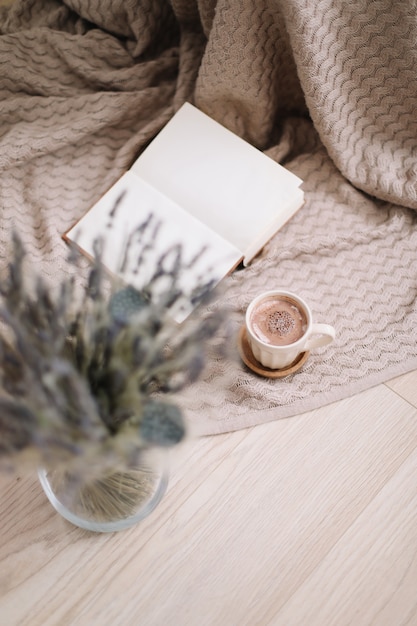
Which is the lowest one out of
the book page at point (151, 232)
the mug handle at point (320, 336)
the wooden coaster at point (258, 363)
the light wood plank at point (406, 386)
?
the light wood plank at point (406, 386)

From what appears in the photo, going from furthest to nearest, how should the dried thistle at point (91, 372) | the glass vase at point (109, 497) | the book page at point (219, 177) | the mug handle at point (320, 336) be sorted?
the book page at point (219, 177) < the mug handle at point (320, 336) < the glass vase at point (109, 497) < the dried thistle at point (91, 372)

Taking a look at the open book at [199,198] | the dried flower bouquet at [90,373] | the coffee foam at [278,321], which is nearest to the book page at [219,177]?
the open book at [199,198]

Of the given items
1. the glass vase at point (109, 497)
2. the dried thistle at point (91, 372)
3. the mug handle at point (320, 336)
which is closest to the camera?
the dried thistle at point (91, 372)

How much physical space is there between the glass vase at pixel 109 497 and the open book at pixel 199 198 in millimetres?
262

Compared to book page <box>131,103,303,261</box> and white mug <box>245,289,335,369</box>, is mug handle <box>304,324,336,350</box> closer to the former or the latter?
white mug <box>245,289,335,369</box>

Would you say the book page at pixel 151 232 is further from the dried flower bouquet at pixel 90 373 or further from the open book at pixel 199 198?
the dried flower bouquet at pixel 90 373

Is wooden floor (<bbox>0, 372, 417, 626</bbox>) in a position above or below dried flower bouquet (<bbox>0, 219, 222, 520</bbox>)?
below

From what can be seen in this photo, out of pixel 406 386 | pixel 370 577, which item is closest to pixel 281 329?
pixel 406 386

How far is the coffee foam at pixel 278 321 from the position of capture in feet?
2.35

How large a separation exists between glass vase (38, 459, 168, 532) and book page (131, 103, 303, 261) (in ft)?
1.10

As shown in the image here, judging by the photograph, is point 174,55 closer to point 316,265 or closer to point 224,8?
point 224,8

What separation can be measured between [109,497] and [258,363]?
0.26 meters

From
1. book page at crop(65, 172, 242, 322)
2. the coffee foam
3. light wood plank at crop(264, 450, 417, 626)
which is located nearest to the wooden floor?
light wood plank at crop(264, 450, 417, 626)

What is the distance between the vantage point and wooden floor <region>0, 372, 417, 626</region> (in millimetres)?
666
